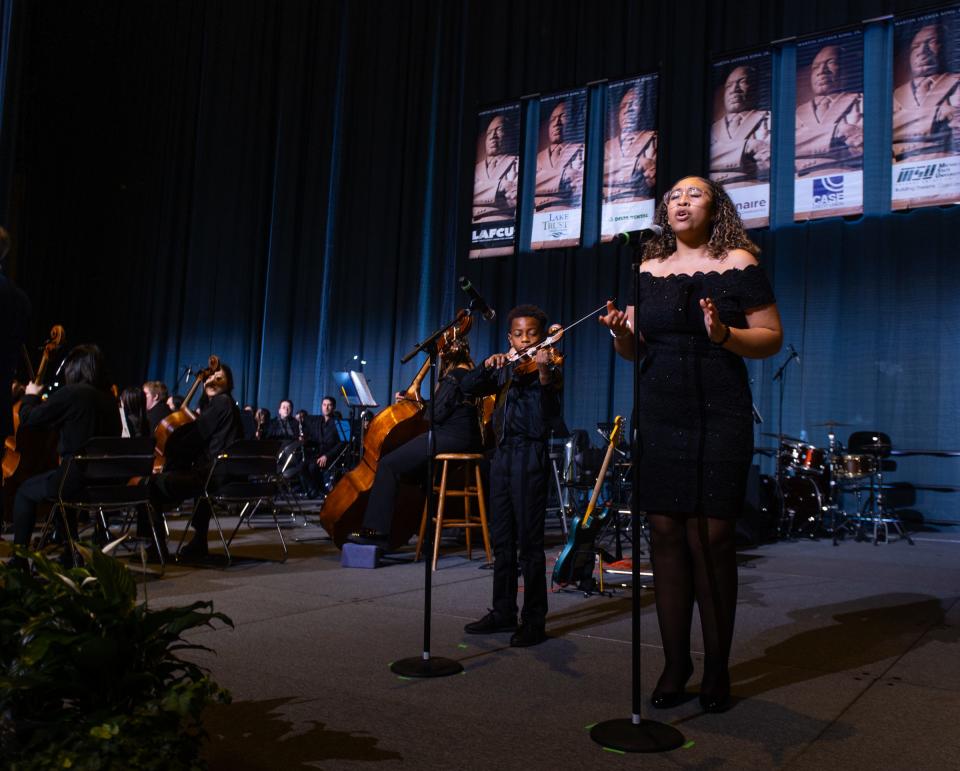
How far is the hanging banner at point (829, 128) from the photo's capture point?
8922 millimetres

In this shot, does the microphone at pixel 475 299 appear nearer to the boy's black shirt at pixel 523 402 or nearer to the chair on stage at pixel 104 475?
the boy's black shirt at pixel 523 402

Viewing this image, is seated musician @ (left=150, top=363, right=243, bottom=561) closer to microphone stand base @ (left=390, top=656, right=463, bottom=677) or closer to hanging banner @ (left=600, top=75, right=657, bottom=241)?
microphone stand base @ (left=390, top=656, right=463, bottom=677)

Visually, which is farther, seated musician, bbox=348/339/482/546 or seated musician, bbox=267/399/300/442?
seated musician, bbox=267/399/300/442

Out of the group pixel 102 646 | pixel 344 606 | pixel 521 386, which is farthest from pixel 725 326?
pixel 344 606

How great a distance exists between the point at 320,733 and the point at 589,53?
408 inches

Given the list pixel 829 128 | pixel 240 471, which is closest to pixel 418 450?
pixel 240 471

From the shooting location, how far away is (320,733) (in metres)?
2.32

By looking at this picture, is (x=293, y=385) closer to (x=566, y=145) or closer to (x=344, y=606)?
(x=566, y=145)

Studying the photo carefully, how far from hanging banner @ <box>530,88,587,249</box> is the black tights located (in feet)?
27.2

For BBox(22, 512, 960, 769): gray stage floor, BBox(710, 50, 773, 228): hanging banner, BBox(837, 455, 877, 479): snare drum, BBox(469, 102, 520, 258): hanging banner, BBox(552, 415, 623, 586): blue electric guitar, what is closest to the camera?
BBox(22, 512, 960, 769): gray stage floor

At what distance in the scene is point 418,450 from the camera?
543cm

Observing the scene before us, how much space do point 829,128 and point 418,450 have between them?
637cm

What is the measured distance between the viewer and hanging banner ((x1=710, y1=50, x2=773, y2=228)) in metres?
9.35

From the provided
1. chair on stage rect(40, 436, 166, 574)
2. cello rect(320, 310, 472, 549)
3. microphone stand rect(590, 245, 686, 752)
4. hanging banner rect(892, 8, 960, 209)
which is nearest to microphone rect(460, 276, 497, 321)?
microphone stand rect(590, 245, 686, 752)
